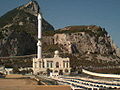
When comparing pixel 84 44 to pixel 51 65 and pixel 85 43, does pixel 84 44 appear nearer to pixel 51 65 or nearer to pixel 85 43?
pixel 85 43

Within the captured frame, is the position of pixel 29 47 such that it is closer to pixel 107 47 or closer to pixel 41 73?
pixel 107 47

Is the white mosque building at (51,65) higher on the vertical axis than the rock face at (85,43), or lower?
lower

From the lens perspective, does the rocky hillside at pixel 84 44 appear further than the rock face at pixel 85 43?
No

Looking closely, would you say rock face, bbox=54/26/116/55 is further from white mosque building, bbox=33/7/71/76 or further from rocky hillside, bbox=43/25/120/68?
white mosque building, bbox=33/7/71/76

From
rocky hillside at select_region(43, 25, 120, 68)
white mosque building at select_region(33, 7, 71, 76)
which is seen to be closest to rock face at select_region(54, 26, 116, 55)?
rocky hillside at select_region(43, 25, 120, 68)

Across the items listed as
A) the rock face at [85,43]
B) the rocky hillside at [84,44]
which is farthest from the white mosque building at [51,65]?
the rock face at [85,43]

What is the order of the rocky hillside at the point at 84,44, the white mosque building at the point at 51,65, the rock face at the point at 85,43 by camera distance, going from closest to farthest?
the white mosque building at the point at 51,65
the rocky hillside at the point at 84,44
the rock face at the point at 85,43

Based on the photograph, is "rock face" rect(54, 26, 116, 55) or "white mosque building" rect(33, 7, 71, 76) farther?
"rock face" rect(54, 26, 116, 55)

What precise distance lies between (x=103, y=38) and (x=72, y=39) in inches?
569

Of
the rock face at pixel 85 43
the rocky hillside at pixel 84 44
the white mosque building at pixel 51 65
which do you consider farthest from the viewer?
the rock face at pixel 85 43

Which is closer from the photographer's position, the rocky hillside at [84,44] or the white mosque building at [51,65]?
the white mosque building at [51,65]

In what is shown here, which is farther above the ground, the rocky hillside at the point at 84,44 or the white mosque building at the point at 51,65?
the rocky hillside at the point at 84,44

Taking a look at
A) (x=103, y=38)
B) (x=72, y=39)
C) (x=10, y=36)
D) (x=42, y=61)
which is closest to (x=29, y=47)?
(x=10, y=36)

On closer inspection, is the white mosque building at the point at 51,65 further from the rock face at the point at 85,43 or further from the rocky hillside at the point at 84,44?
the rock face at the point at 85,43
